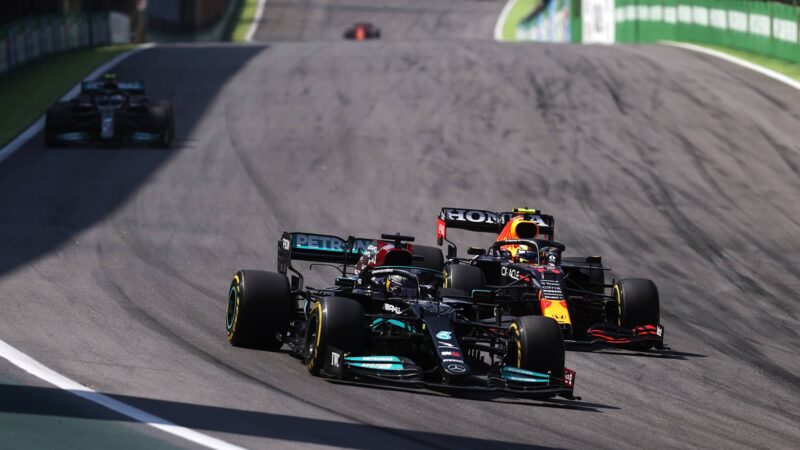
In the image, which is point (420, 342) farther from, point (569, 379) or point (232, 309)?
point (232, 309)

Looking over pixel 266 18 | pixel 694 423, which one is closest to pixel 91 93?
pixel 694 423

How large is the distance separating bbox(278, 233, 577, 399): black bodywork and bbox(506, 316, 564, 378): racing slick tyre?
12 cm

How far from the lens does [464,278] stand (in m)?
15.6

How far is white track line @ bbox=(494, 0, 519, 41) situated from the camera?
239ft

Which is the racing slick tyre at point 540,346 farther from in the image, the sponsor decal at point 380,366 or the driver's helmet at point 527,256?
the driver's helmet at point 527,256

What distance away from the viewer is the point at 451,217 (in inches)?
698

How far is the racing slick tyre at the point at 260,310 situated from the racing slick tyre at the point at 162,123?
1523cm

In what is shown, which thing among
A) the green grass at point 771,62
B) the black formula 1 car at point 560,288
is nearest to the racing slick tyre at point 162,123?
the black formula 1 car at point 560,288

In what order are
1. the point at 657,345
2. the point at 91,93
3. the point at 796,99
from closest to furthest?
the point at 657,345 < the point at 91,93 < the point at 796,99

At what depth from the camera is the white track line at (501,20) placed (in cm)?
7272

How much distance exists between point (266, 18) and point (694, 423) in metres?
68.3

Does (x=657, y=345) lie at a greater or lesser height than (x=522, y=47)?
lesser

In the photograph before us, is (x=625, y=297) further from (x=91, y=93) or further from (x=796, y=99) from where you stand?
(x=796, y=99)

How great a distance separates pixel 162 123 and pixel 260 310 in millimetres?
15671
